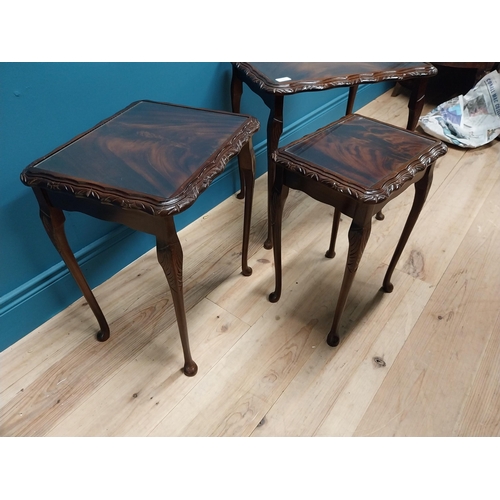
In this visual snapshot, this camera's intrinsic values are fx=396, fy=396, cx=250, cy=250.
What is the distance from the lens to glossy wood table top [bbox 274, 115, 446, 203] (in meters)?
0.90

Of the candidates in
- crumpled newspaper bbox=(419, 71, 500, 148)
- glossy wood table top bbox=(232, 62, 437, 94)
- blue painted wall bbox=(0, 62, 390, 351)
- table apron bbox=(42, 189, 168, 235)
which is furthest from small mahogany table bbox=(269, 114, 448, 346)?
crumpled newspaper bbox=(419, 71, 500, 148)

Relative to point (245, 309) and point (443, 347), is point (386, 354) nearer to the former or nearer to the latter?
point (443, 347)

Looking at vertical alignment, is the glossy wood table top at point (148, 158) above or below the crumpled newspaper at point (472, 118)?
above

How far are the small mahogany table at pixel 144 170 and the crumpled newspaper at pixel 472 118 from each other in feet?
5.07

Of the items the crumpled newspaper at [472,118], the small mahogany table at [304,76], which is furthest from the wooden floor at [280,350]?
the crumpled newspaper at [472,118]

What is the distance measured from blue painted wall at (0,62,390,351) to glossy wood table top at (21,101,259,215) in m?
0.15

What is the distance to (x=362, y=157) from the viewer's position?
0.99 m

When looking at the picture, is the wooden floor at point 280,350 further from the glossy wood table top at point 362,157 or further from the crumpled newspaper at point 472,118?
the crumpled newspaper at point 472,118

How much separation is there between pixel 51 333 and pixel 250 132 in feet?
2.88

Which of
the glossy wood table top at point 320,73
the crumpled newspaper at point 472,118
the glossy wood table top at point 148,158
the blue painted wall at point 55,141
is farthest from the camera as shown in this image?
the crumpled newspaper at point 472,118

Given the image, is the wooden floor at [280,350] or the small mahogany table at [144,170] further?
the wooden floor at [280,350]

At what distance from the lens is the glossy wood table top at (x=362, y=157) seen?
90cm

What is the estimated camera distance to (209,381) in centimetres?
113

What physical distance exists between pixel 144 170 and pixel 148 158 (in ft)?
0.15
